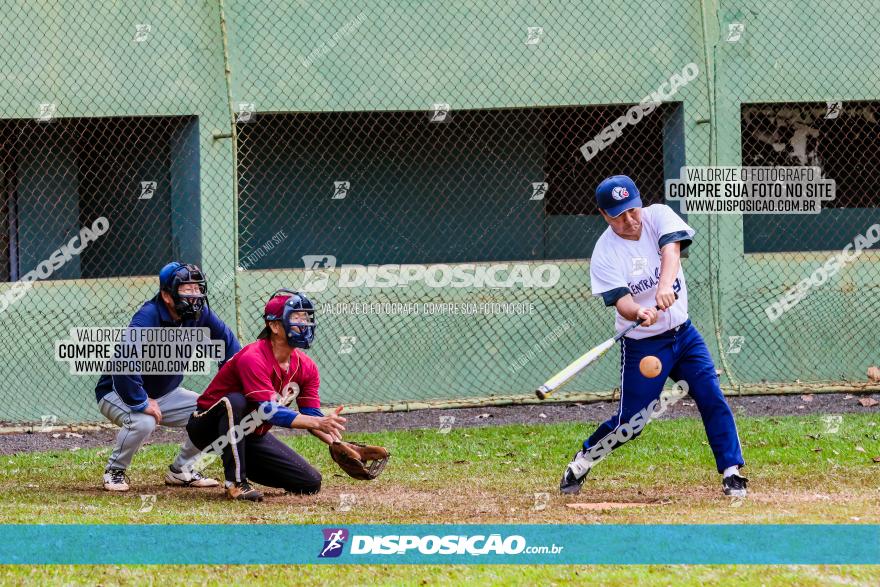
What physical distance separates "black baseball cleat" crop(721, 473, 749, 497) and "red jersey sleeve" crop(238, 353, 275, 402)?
263cm

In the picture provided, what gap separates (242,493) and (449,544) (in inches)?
84.0

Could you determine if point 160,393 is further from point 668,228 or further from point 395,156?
point 395,156

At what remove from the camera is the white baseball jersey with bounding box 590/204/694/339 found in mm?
7195

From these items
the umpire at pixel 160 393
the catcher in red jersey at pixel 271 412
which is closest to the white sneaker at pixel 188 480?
the umpire at pixel 160 393

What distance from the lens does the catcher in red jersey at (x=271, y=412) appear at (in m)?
7.22

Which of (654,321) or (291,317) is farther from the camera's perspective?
(291,317)

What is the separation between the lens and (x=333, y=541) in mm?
5719

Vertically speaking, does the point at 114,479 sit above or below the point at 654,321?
below

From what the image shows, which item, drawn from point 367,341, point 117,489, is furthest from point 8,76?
point 117,489

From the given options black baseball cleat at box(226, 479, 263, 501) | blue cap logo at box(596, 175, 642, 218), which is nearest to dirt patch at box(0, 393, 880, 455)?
black baseball cleat at box(226, 479, 263, 501)

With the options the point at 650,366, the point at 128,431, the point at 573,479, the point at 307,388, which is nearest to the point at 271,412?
the point at 307,388

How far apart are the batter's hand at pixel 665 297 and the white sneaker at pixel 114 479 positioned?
11.7 feet

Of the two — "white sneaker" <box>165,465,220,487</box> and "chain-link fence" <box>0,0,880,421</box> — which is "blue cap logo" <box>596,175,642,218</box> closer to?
"white sneaker" <box>165,465,220,487</box>

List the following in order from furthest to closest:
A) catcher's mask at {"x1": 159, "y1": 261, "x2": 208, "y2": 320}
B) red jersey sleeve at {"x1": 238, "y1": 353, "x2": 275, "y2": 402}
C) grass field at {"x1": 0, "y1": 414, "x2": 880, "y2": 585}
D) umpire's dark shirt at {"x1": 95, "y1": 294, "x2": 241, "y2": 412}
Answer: umpire's dark shirt at {"x1": 95, "y1": 294, "x2": 241, "y2": 412}, catcher's mask at {"x1": 159, "y1": 261, "x2": 208, "y2": 320}, red jersey sleeve at {"x1": 238, "y1": 353, "x2": 275, "y2": 402}, grass field at {"x1": 0, "y1": 414, "x2": 880, "y2": 585}
